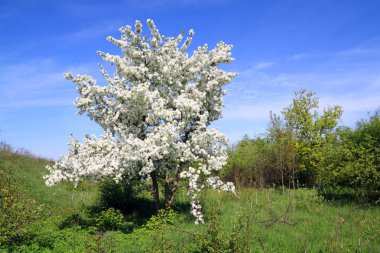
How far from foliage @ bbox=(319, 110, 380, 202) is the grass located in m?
1.80

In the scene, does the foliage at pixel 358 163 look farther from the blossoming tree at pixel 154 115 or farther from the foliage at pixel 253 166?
the blossoming tree at pixel 154 115

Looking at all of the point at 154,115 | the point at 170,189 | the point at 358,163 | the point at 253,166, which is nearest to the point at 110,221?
the point at 170,189

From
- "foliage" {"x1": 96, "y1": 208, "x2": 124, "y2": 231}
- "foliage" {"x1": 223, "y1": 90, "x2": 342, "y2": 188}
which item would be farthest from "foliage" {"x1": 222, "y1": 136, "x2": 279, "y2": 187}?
"foliage" {"x1": 96, "y1": 208, "x2": 124, "y2": 231}

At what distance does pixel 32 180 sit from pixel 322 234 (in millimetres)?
19900

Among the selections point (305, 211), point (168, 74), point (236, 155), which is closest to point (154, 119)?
point (168, 74)

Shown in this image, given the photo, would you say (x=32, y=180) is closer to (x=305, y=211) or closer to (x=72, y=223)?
(x=72, y=223)

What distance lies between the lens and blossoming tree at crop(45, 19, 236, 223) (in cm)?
1446

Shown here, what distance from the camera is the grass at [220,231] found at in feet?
35.0

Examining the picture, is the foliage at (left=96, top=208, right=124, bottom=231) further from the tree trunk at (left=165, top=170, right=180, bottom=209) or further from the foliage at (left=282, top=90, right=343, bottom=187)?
the foliage at (left=282, top=90, right=343, bottom=187)

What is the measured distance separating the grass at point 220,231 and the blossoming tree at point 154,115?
192 centimetres

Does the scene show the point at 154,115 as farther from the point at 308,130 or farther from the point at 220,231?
the point at 308,130

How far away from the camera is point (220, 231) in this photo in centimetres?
1037

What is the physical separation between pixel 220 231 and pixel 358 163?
43.3ft

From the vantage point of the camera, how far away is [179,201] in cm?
2056
